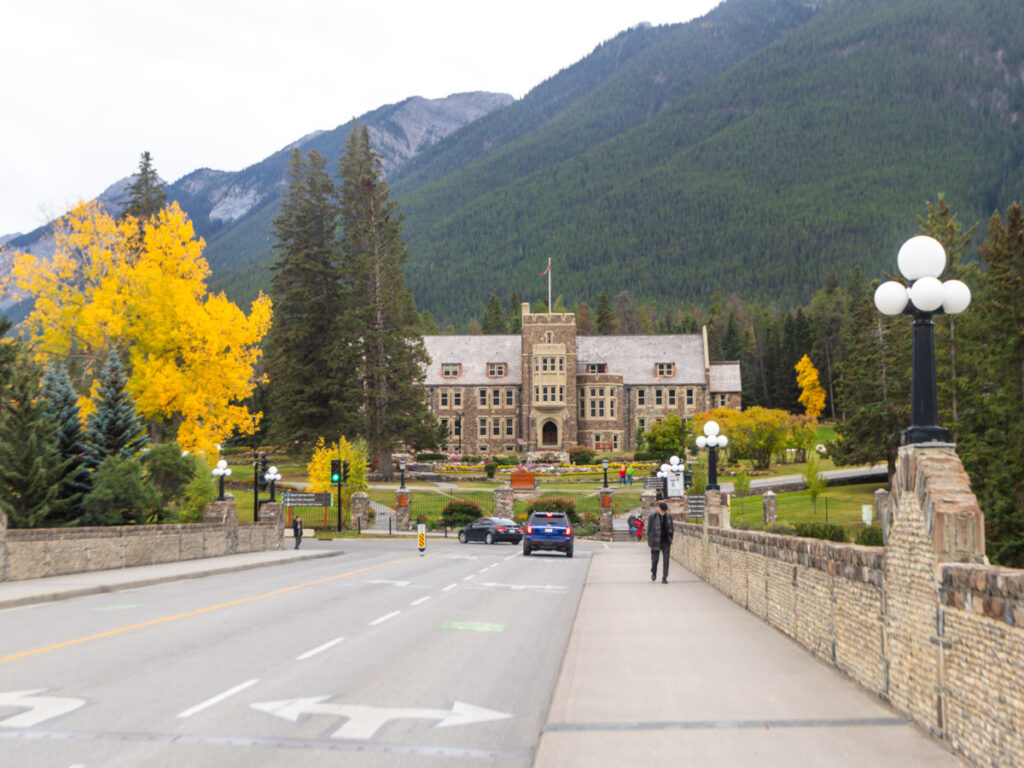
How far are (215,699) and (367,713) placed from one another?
5.09 feet

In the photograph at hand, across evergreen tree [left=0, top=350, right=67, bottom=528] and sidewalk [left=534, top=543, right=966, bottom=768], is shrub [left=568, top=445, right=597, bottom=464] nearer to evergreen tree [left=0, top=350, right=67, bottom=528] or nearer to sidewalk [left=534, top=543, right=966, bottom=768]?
evergreen tree [left=0, top=350, right=67, bottom=528]

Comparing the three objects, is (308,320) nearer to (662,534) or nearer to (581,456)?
(581,456)

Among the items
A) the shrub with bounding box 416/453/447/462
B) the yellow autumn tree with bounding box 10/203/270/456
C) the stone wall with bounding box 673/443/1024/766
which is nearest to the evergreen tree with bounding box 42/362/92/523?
the yellow autumn tree with bounding box 10/203/270/456

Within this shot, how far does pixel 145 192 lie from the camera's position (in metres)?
63.9

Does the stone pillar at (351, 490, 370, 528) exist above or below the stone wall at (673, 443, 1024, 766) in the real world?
below

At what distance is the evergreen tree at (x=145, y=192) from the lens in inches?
2479

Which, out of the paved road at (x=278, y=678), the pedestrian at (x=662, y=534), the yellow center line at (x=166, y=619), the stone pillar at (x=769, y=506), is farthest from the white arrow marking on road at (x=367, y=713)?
the stone pillar at (x=769, y=506)

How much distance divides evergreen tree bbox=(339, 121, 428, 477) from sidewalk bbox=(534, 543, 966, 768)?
54.9m

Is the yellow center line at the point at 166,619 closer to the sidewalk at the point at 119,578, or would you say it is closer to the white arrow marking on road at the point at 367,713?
the sidewalk at the point at 119,578

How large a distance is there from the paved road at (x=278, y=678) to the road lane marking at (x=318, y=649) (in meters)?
0.05

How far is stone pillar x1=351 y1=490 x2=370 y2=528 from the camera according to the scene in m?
55.4

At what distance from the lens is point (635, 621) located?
1480 centimetres

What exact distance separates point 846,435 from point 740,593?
51511 millimetres

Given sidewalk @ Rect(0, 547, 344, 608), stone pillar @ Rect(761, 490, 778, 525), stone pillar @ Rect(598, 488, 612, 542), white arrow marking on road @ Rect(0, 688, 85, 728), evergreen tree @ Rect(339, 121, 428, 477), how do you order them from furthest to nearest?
evergreen tree @ Rect(339, 121, 428, 477) < stone pillar @ Rect(598, 488, 612, 542) < stone pillar @ Rect(761, 490, 778, 525) < sidewalk @ Rect(0, 547, 344, 608) < white arrow marking on road @ Rect(0, 688, 85, 728)
